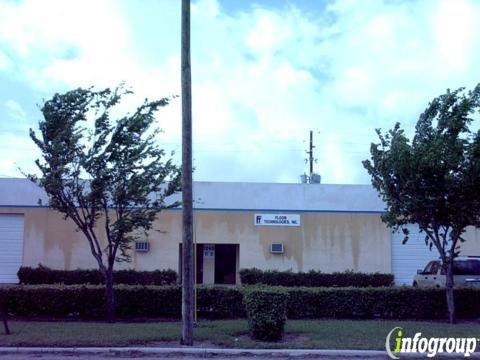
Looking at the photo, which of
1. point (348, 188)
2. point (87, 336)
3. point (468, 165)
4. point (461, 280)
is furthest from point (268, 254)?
point (87, 336)

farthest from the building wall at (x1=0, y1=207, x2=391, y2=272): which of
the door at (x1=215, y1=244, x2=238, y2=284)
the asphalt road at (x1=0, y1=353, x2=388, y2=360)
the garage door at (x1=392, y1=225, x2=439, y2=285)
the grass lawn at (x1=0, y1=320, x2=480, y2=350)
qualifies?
the asphalt road at (x1=0, y1=353, x2=388, y2=360)

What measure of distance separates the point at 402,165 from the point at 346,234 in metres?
14.3

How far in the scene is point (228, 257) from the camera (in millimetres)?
31344

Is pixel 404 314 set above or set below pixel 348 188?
below

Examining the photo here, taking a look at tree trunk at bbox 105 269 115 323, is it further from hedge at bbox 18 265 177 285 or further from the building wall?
the building wall

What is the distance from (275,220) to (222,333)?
54.3ft

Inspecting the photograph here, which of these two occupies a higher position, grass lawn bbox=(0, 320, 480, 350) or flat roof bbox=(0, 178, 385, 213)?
flat roof bbox=(0, 178, 385, 213)

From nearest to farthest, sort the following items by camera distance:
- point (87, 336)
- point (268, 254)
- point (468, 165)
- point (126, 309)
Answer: point (87, 336) → point (468, 165) → point (126, 309) → point (268, 254)

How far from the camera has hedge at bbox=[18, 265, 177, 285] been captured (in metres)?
27.4

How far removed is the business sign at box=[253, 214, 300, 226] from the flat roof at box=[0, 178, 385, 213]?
0.34 meters

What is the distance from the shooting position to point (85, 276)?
27.5 metres

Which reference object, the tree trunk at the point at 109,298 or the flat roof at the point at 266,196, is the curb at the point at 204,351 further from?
the flat roof at the point at 266,196

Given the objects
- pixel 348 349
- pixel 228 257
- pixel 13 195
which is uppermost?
pixel 13 195

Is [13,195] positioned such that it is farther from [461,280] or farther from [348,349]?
[348,349]
